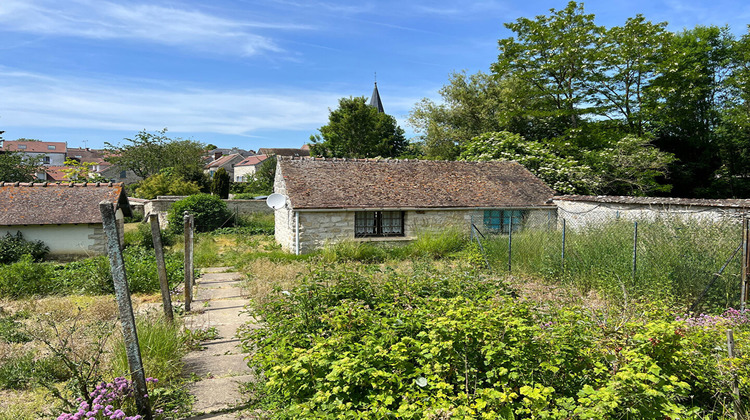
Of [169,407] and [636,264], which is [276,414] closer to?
[169,407]

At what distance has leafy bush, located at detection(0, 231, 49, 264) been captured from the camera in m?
13.9

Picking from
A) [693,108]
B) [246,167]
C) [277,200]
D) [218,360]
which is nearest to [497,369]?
[218,360]

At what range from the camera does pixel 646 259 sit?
8547mm

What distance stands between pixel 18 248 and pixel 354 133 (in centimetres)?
2947

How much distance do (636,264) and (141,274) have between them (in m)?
10.9

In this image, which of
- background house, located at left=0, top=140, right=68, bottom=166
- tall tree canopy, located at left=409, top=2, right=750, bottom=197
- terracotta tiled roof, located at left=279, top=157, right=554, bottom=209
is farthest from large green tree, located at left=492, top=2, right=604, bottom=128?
background house, located at left=0, top=140, right=68, bottom=166

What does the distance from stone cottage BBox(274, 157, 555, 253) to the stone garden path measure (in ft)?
18.9

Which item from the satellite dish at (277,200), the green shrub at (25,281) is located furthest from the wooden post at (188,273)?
the satellite dish at (277,200)

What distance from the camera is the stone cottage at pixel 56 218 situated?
14.7 meters

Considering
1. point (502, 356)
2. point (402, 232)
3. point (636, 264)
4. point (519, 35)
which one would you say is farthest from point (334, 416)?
point (519, 35)

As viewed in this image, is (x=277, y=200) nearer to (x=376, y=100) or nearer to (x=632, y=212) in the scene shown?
(x=632, y=212)

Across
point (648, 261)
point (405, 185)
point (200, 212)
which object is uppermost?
point (405, 185)

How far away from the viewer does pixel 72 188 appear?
16.3 metres

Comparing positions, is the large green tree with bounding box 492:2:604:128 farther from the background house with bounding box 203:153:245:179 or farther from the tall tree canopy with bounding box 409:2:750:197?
the background house with bounding box 203:153:245:179
